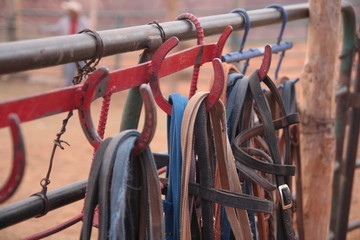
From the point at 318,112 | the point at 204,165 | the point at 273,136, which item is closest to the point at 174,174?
the point at 204,165

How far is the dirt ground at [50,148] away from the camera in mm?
3422

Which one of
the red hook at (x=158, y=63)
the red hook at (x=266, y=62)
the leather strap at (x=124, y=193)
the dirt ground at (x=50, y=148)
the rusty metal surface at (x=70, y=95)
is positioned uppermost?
the dirt ground at (x=50, y=148)

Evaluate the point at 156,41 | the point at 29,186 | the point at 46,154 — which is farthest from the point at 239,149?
the point at 46,154

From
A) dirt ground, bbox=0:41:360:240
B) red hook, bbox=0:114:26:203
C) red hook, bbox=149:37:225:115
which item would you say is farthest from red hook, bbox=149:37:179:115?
dirt ground, bbox=0:41:360:240

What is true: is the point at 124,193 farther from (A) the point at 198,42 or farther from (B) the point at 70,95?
(A) the point at 198,42

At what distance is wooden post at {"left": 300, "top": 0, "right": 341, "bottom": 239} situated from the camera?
5.49 feet

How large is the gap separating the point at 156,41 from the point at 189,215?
1.23ft

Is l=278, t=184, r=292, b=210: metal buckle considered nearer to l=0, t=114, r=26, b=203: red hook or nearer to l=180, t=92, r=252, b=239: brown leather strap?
l=180, t=92, r=252, b=239: brown leather strap

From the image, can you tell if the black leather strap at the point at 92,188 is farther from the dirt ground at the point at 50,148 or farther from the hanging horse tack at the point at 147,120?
the dirt ground at the point at 50,148

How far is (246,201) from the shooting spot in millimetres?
979

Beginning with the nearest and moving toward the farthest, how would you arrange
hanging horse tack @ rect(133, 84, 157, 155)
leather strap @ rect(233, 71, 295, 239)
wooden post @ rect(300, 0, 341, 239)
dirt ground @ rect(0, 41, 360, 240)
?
hanging horse tack @ rect(133, 84, 157, 155) < leather strap @ rect(233, 71, 295, 239) < wooden post @ rect(300, 0, 341, 239) < dirt ground @ rect(0, 41, 360, 240)

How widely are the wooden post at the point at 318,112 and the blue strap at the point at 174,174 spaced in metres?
0.83

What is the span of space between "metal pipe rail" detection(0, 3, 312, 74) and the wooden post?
371mm

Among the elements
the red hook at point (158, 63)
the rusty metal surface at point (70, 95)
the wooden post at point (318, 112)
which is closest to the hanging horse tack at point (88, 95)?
the rusty metal surface at point (70, 95)
